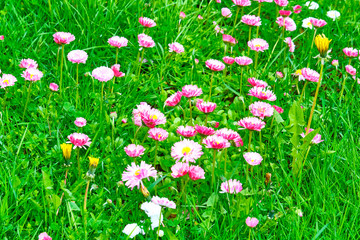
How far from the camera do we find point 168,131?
2.16 m

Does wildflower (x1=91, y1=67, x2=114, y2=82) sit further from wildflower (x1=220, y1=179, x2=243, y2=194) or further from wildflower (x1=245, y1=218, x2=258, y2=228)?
wildflower (x1=245, y1=218, x2=258, y2=228)

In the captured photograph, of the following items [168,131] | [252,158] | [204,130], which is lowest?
[168,131]

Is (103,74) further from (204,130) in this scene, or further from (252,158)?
(252,158)

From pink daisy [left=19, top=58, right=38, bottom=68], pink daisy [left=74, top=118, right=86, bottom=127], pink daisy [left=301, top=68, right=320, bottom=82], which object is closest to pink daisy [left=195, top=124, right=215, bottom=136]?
pink daisy [left=74, top=118, right=86, bottom=127]

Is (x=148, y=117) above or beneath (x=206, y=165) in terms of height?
above

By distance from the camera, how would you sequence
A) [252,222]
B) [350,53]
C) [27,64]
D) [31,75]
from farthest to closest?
[350,53]
[27,64]
[31,75]
[252,222]

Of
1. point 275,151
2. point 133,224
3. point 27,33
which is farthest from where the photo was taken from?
point 27,33

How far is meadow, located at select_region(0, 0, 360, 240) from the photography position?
172 cm

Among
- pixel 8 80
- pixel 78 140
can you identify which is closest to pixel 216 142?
pixel 78 140

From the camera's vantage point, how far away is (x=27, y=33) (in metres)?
2.65

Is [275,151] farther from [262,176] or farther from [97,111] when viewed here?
[97,111]

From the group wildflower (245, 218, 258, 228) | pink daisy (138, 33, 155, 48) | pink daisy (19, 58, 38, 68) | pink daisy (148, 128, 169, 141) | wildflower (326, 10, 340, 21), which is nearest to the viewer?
wildflower (245, 218, 258, 228)

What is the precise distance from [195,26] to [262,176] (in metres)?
1.37

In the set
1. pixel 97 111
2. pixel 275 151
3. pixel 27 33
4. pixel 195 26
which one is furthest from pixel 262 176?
pixel 27 33
